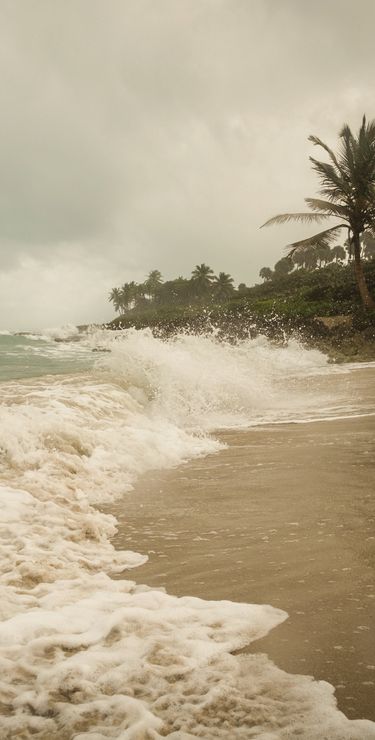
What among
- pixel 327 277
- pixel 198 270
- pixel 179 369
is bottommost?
pixel 179 369

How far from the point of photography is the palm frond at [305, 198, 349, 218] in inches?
733

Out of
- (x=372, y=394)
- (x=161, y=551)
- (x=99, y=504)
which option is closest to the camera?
(x=161, y=551)

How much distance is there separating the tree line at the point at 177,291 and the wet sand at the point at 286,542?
68383 mm

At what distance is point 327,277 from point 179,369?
2504 centimetres

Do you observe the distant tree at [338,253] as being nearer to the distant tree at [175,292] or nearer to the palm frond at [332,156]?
the distant tree at [175,292]

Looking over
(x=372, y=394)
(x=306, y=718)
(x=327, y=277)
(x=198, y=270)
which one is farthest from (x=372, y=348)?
(x=198, y=270)

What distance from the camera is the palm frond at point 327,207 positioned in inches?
733

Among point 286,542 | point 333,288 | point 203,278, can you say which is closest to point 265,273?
point 203,278

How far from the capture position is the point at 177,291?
309 ft

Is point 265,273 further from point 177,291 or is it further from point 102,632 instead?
point 102,632

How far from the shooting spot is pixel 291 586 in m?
2.51

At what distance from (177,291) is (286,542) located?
92.8m

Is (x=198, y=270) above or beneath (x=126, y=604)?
above

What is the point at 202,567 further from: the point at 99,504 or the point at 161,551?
the point at 99,504
